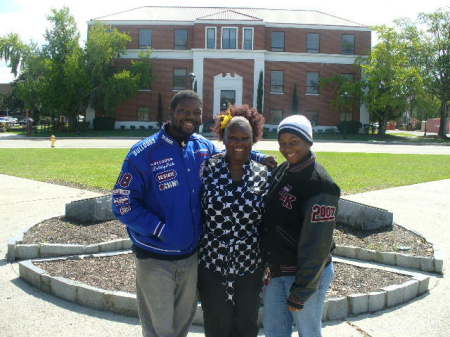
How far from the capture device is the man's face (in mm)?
3219

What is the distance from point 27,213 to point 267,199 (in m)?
7.31

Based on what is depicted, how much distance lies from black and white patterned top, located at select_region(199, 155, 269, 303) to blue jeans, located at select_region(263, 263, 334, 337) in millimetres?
221

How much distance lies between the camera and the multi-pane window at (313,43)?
4684 cm

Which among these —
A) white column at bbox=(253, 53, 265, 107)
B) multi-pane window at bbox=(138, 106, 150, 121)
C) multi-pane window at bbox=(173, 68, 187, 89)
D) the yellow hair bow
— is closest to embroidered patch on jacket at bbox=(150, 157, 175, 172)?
the yellow hair bow

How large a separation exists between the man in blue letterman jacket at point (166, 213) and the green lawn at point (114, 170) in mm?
9086

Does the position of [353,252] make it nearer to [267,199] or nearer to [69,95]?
[267,199]

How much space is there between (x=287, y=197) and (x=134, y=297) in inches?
91.2

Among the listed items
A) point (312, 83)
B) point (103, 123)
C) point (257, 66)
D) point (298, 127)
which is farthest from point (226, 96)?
point (298, 127)

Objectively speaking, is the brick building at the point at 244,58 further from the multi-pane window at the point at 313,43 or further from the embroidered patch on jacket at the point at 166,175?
the embroidered patch on jacket at the point at 166,175

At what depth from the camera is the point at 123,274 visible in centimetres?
541

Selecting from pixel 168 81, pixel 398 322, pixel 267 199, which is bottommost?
pixel 398 322

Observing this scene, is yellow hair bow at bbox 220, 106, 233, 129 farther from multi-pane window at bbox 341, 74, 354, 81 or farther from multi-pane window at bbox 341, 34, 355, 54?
multi-pane window at bbox 341, 34, 355, 54

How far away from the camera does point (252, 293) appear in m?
3.27

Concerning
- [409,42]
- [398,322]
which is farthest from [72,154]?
[409,42]
